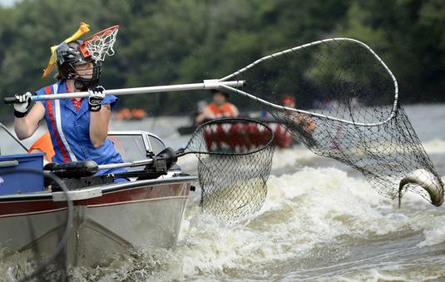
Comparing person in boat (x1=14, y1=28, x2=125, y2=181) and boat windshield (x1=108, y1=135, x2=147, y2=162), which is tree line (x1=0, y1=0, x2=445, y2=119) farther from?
person in boat (x1=14, y1=28, x2=125, y2=181)

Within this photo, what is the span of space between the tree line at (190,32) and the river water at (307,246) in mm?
21184

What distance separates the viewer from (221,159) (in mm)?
8312

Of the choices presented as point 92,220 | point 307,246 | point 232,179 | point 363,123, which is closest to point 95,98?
point 92,220

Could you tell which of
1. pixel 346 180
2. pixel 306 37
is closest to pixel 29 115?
pixel 346 180

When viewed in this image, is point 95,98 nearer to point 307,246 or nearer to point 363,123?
point 363,123

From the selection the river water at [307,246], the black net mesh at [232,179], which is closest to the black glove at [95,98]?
the river water at [307,246]

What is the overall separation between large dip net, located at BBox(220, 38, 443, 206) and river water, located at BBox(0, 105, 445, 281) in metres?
0.67

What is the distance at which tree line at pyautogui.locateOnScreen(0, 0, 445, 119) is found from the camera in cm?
3594

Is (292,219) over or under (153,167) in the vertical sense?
under

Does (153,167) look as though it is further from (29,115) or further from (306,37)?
(306,37)

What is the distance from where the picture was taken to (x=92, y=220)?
6621 millimetres

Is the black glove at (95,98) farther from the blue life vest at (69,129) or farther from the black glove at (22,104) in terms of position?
the black glove at (22,104)

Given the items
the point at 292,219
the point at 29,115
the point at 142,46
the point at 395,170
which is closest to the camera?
the point at 29,115

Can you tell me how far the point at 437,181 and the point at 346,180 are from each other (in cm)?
481
